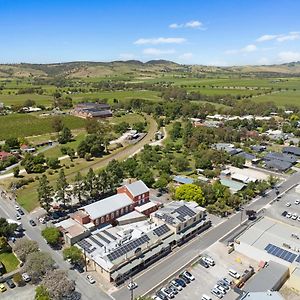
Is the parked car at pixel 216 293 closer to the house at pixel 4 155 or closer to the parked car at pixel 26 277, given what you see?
the parked car at pixel 26 277

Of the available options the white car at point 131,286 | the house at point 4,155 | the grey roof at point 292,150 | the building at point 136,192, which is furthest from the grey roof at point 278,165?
the house at point 4,155

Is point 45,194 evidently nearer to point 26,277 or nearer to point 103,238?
point 103,238

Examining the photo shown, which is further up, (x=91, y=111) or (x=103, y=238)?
(x=91, y=111)

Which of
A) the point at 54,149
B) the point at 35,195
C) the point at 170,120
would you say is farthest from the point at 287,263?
the point at 170,120

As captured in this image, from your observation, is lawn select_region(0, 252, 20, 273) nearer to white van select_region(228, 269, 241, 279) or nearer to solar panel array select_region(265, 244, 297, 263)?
white van select_region(228, 269, 241, 279)

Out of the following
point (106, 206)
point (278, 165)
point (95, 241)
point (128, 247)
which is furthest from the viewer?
point (278, 165)

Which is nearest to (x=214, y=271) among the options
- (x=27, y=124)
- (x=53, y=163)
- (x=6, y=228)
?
(x=6, y=228)
